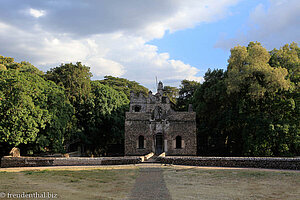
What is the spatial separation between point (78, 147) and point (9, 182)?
2239 centimetres

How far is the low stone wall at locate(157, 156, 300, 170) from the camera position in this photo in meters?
18.3

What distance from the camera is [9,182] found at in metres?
13.6

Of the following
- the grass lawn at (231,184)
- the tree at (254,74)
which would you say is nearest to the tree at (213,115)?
the tree at (254,74)

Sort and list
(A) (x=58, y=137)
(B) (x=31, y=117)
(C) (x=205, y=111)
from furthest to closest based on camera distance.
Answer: (C) (x=205, y=111) < (A) (x=58, y=137) < (B) (x=31, y=117)

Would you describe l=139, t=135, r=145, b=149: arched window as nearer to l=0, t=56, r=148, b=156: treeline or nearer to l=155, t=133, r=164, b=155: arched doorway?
l=155, t=133, r=164, b=155: arched doorway

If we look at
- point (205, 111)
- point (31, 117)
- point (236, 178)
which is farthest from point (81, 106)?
point (236, 178)

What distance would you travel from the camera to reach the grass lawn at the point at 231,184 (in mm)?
10703

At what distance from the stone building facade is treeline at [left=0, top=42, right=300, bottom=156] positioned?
4.74 meters

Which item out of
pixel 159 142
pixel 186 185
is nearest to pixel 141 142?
pixel 159 142

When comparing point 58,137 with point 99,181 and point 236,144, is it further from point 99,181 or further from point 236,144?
point 236,144

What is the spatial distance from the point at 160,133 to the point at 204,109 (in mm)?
8082

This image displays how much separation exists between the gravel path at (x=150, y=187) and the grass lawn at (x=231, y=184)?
0.32 m

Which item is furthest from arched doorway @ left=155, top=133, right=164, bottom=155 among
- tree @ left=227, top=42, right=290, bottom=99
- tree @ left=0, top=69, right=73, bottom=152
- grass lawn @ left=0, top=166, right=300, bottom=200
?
grass lawn @ left=0, top=166, right=300, bottom=200

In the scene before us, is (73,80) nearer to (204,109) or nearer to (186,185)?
(204,109)
